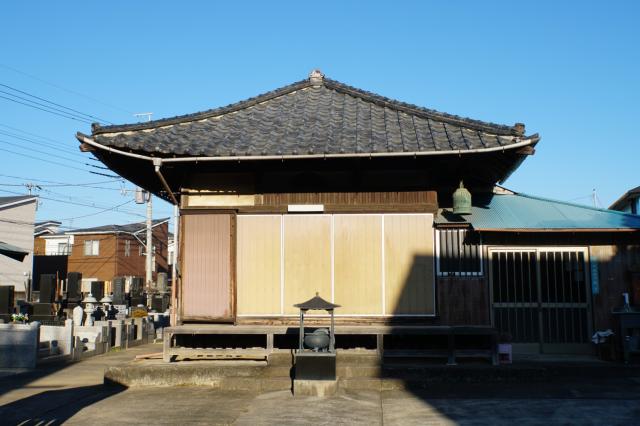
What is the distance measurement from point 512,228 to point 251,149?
17.3 feet

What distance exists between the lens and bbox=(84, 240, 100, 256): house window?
56562mm

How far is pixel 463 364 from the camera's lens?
11.4 metres

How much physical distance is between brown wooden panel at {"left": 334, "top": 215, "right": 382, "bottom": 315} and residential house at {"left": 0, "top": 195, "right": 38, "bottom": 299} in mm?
35258

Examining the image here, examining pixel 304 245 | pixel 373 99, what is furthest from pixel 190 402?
pixel 373 99

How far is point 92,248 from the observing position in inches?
2232

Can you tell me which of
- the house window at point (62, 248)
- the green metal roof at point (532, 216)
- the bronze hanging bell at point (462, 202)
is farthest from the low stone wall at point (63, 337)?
the house window at point (62, 248)

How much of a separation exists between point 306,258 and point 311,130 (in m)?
2.63

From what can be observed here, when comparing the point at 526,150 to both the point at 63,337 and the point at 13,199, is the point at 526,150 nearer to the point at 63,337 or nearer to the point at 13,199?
the point at 63,337

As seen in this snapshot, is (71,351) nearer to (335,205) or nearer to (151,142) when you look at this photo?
(151,142)

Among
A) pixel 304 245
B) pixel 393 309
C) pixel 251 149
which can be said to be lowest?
pixel 393 309

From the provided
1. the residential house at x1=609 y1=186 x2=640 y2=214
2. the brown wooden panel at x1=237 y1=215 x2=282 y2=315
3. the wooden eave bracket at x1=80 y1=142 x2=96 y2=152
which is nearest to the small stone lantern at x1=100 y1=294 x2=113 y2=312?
the wooden eave bracket at x1=80 y1=142 x2=96 y2=152

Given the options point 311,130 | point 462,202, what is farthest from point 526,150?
point 311,130

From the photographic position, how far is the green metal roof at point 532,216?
12.1 m

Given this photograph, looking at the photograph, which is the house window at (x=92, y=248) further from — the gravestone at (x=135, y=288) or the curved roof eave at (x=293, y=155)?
the curved roof eave at (x=293, y=155)
